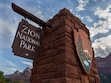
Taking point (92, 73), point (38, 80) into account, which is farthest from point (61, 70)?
point (92, 73)

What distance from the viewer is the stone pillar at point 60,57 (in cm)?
263

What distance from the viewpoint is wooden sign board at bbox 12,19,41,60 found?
9.20 feet

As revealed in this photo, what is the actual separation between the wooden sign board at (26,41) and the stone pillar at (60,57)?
0.22 metres

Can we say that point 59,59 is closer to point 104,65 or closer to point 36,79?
point 36,79

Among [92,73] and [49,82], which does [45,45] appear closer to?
[49,82]

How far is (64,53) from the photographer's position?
2719 mm

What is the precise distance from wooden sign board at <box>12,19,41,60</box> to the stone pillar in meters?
0.22

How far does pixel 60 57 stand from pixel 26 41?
803 mm

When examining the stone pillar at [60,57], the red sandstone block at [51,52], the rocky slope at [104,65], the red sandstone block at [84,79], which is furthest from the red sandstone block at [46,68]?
the rocky slope at [104,65]

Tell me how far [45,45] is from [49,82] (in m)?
0.92

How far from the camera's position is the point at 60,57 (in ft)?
8.98

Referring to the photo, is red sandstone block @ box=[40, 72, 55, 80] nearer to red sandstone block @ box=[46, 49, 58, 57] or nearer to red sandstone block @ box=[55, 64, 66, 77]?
red sandstone block @ box=[55, 64, 66, 77]

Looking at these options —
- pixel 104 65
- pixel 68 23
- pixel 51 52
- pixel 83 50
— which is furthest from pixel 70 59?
pixel 104 65

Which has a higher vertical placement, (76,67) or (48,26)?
(48,26)
